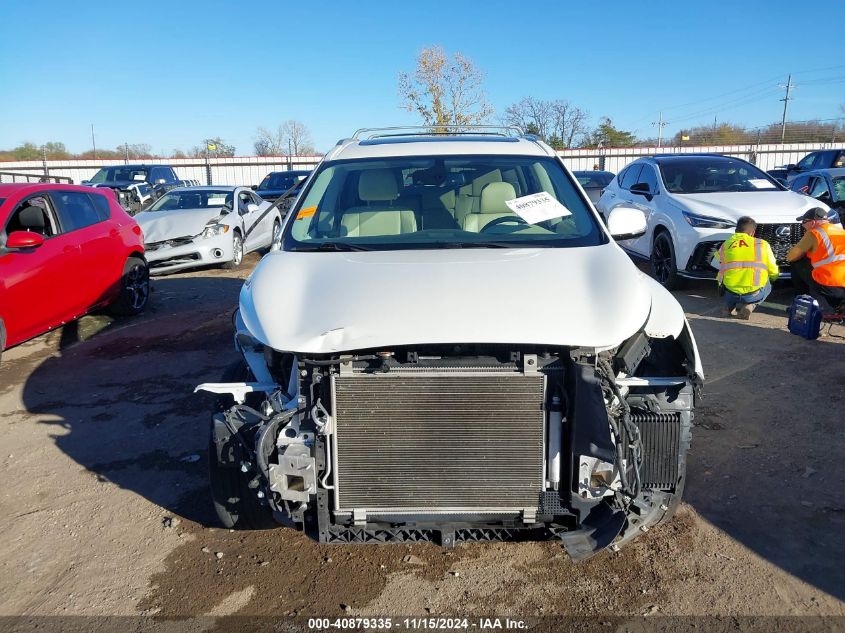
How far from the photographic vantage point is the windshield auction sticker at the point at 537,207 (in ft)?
13.3

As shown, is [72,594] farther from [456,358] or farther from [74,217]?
[74,217]

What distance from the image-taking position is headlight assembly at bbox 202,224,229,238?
11750 millimetres

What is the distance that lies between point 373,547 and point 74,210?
608 cm

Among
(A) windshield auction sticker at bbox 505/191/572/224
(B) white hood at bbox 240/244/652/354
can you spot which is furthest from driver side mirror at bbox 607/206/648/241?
(B) white hood at bbox 240/244/652/354

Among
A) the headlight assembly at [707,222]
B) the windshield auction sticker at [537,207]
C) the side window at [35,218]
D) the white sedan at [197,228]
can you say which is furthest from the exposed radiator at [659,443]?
the white sedan at [197,228]

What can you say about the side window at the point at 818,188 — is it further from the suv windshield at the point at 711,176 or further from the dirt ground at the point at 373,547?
the dirt ground at the point at 373,547

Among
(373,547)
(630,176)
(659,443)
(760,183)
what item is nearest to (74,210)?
(373,547)

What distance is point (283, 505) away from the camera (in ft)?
9.64

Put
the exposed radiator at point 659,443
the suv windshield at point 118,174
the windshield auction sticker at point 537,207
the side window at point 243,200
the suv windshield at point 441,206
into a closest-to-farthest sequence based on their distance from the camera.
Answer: the exposed radiator at point 659,443 → the suv windshield at point 441,206 → the windshield auction sticker at point 537,207 → the side window at point 243,200 → the suv windshield at point 118,174

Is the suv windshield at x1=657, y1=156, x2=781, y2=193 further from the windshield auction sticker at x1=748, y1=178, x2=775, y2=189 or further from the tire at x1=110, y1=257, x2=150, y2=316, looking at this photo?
the tire at x1=110, y1=257, x2=150, y2=316

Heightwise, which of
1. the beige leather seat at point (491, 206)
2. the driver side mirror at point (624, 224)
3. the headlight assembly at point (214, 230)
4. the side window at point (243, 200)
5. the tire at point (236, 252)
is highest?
the beige leather seat at point (491, 206)

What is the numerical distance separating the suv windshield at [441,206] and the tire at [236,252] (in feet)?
26.4

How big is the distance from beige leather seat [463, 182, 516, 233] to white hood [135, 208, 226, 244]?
27.8ft

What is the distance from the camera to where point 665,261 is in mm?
9414
